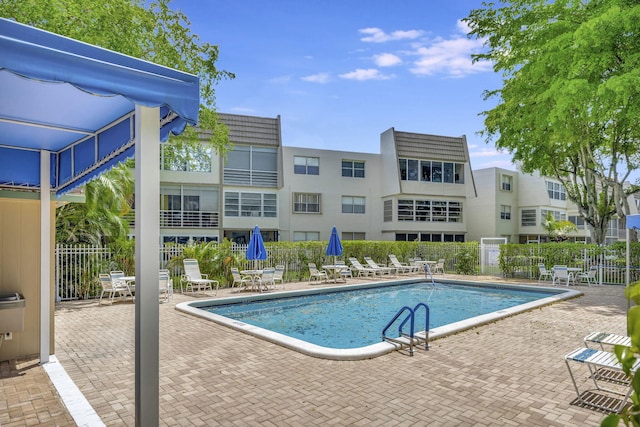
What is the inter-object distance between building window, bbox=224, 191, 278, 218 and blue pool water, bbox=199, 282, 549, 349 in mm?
11917

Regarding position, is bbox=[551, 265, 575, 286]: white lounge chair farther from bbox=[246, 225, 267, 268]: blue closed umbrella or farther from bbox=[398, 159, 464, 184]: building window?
bbox=[398, 159, 464, 184]: building window

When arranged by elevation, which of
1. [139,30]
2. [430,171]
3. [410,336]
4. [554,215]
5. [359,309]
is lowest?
[359,309]

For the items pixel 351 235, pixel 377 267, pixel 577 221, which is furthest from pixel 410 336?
pixel 577 221

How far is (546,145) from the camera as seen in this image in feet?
74.0

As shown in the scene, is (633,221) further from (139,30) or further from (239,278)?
(139,30)

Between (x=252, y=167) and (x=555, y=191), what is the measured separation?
1078 inches

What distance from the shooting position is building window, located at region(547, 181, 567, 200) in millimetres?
36472

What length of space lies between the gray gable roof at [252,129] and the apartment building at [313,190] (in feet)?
0.22

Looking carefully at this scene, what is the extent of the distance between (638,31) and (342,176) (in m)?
18.4

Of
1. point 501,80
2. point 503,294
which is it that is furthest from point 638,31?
point 503,294

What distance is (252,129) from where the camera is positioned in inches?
1083

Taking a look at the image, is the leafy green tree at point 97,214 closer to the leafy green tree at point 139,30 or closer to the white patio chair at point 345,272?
the leafy green tree at point 139,30

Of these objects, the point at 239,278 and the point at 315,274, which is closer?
the point at 239,278

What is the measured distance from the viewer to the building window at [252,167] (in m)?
27.0
